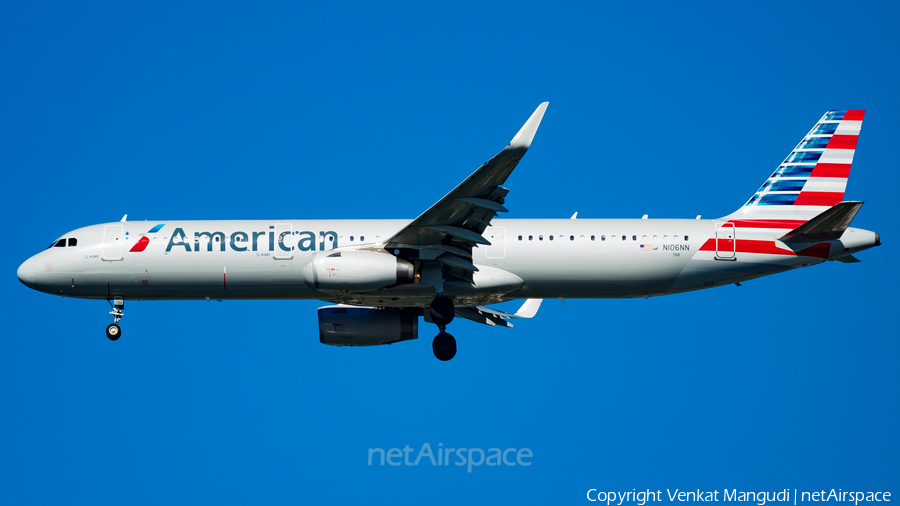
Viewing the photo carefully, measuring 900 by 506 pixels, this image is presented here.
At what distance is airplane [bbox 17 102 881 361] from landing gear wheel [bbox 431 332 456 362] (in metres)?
0.04

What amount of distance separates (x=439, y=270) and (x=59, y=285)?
12121 mm

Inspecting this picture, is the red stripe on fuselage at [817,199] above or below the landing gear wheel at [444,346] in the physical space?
above

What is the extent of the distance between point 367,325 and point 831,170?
15.8 meters

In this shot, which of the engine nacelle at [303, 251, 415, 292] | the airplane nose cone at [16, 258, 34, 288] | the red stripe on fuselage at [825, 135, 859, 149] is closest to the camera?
the engine nacelle at [303, 251, 415, 292]

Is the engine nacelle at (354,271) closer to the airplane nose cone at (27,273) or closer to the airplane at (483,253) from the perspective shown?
the airplane at (483,253)

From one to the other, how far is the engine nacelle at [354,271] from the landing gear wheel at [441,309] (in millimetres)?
1685

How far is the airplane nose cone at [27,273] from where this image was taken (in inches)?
1111

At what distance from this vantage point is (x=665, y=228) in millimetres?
27547

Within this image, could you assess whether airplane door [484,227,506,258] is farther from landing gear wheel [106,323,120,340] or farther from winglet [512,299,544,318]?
landing gear wheel [106,323,120,340]

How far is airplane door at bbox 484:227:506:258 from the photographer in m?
26.9

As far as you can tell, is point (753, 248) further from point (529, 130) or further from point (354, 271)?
point (354, 271)

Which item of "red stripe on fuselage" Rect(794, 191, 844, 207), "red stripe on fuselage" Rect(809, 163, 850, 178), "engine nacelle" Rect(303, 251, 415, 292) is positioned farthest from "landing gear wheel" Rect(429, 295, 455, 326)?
"red stripe on fuselage" Rect(809, 163, 850, 178)

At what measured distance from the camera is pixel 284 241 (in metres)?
27.4

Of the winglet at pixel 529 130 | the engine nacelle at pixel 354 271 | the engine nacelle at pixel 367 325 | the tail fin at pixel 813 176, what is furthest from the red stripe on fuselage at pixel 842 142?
the engine nacelle at pixel 367 325
